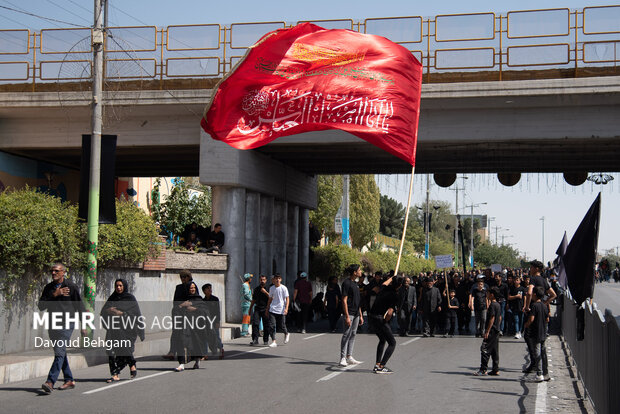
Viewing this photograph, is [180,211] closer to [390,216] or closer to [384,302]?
[384,302]

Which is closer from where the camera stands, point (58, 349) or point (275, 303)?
point (58, 349)

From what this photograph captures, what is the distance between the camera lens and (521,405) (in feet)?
34.4

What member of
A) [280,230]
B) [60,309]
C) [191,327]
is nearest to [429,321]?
[280,230]

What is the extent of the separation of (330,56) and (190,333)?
594 cm

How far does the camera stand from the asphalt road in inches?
394

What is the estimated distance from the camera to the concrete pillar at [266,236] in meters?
27.5

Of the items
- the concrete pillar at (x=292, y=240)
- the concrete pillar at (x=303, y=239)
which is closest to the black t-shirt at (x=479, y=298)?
the concrete pillar at (x=292, y=240)

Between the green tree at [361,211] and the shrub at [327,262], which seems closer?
the shrub at [327,262]

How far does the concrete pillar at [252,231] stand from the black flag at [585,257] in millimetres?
15112

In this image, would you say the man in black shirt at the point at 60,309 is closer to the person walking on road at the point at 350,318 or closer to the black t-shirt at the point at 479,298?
the person walking on road at the point at 350,318

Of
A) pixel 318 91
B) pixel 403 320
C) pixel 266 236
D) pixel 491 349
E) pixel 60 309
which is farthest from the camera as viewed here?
pixel 266 236

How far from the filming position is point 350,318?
14.3 meters

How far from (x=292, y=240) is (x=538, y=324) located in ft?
63.4

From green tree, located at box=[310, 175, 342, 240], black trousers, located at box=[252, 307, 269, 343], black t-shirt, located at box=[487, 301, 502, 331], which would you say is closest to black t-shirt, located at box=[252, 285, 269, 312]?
black trousers, located at box=[252, 307, 269, 343]
